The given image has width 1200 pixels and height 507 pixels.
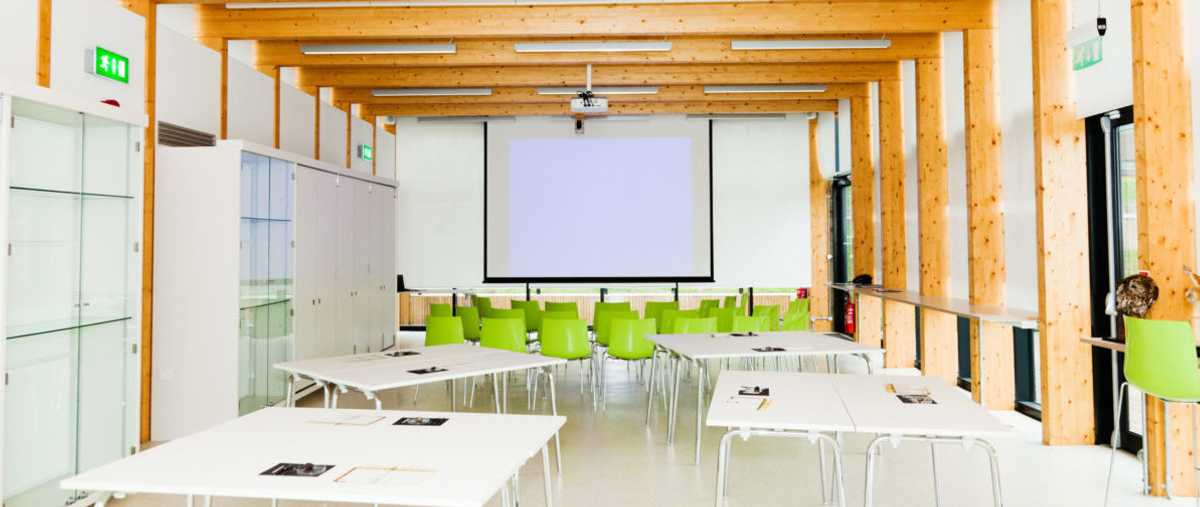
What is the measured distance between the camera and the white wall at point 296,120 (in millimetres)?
7996

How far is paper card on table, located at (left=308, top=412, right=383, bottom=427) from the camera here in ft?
9.82

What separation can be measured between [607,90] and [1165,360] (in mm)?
7008

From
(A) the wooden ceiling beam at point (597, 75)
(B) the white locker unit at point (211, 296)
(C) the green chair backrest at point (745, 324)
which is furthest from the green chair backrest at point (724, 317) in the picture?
(B) the white locker unit at point (211, 296)

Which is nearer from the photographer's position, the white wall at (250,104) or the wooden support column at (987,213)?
the wooden support column at (987,213)

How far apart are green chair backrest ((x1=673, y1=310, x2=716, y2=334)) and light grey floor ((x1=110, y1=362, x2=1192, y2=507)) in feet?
3.52

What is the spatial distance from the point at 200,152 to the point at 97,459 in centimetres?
248

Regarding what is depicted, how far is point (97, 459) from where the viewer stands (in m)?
4.16

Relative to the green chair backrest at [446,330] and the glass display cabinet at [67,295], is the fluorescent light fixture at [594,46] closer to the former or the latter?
the green chair backrest at [446,330]

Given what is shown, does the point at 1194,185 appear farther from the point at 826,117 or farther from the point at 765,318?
the point at 826,117

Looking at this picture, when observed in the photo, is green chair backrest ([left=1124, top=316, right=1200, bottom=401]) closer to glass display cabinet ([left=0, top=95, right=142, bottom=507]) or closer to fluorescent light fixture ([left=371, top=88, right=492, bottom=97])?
glass display cabinet ([left=0, top=95, right=142, bottom=507])

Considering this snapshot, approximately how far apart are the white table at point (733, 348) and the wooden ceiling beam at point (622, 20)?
2.74 m

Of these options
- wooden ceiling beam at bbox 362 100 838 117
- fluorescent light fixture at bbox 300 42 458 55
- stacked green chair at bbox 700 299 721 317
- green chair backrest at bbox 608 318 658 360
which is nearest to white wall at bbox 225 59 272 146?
fluorescent light fixture at bbox 300 42 458 55

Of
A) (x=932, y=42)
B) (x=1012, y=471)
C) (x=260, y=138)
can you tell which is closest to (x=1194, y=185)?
(x=1012, y=471)

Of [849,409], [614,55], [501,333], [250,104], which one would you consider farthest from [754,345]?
[250,104]
